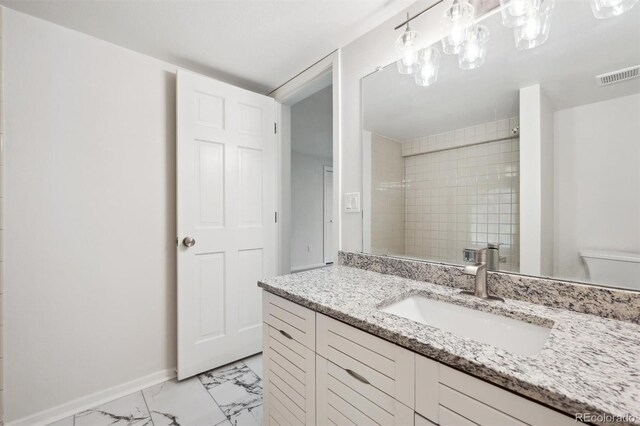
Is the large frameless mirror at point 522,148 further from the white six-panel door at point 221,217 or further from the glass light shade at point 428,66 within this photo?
the white six-panel door at point 221,217

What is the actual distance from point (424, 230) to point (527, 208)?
43 centimetres

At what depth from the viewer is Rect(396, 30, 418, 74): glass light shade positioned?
130 centimetres

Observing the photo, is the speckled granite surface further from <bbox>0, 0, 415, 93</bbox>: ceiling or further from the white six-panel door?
<bbox>0, 0, 415, 93</bbox>: ceiling

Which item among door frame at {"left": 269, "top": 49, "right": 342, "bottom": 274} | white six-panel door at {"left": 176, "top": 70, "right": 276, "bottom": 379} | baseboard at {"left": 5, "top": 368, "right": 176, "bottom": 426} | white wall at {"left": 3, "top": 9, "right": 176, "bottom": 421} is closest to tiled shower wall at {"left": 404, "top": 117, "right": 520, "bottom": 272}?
door frame at {"left": 269, "top": 49, "right": 342, "bottom": 274}

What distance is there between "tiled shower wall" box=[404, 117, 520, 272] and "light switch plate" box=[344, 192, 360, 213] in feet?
1.00

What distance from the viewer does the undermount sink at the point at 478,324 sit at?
828mm

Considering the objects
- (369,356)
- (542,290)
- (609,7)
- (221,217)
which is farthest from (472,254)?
(221,217)

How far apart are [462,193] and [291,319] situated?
92 cm

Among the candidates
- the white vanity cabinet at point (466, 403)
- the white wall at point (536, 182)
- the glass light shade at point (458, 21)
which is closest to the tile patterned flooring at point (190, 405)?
the white vanity cabinet at point (466, 403)

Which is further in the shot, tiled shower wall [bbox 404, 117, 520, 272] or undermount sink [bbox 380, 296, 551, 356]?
tiled shower wall [bbox 404, 117, 520, 272]

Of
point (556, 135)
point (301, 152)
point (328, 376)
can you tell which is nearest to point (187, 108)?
point (328, 376)

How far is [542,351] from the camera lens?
625 mm

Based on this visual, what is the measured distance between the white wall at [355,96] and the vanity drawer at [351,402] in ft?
2.62

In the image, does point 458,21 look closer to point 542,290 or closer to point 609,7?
point 609,7
